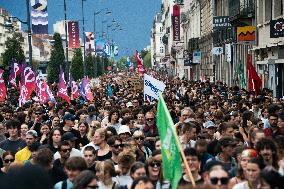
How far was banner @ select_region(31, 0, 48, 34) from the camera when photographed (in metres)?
33.6

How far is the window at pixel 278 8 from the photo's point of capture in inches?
1334

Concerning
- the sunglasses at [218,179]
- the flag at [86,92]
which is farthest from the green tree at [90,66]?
the sunglasses at [218,179]

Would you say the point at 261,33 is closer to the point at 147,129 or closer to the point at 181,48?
the point at 147,129

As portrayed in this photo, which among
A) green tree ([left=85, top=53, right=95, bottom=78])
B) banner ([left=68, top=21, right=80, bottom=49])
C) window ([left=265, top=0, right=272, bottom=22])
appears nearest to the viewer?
window ([left=265, top=0, right=272, bottom=22])

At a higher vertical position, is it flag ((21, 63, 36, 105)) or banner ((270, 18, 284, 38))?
banner ((270, 18, 284, 38))

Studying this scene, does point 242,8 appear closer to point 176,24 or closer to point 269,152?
point 269,152

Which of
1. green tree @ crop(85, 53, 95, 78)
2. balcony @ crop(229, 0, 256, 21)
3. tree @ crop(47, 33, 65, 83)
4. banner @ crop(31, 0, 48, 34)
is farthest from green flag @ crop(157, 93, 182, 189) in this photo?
green tree @ crop(85, 53, 95, 78)

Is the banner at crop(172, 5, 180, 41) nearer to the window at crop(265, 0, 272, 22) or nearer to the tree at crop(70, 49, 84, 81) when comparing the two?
the tree at crop(70, 49, 84, 81)

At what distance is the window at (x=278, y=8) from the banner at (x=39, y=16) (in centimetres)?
1000

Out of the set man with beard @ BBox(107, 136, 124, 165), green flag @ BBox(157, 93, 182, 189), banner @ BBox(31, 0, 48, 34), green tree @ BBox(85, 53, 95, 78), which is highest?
banner @ BBox(31, 0, 48, 34)

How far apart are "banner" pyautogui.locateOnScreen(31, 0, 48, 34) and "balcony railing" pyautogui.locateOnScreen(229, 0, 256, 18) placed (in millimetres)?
10945

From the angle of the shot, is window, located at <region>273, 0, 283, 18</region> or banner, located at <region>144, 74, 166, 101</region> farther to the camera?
window, located at <region>273, 0, 283, 18</region>

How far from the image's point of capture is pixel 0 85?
26188mm

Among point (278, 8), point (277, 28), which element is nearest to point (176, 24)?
point (278, 8)
